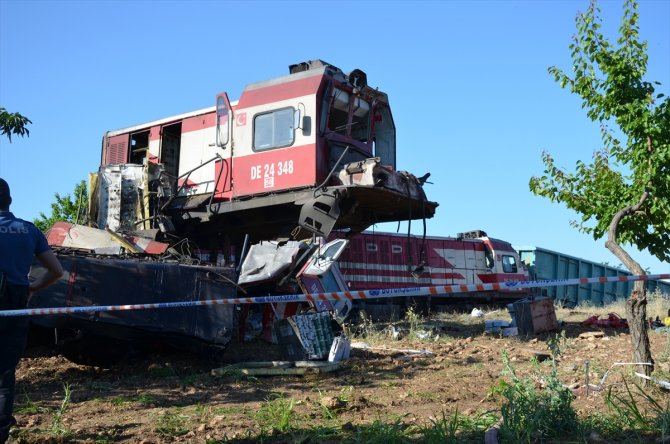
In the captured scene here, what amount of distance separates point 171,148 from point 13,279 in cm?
879

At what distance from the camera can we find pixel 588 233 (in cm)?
855

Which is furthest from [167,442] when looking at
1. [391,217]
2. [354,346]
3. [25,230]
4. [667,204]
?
[391,217]

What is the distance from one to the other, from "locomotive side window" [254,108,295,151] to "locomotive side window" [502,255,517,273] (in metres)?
12.6

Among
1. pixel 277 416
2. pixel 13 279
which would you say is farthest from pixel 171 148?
pixel 277 416

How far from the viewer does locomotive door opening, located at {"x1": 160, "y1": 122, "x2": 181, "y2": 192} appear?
1289 cm

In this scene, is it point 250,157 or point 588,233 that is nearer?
point 588,233

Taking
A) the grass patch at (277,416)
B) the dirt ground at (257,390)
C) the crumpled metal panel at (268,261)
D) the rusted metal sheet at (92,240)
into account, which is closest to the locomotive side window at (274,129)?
the crumpled metal panel at (268,261)

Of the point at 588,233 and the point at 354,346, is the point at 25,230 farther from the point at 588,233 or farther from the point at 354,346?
the point at 588,233

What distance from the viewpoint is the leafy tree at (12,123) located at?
798 cm

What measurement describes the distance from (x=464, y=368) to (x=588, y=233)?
8.42 ft

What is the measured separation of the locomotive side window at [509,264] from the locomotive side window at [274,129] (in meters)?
12.6

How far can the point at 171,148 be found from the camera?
13133 mm

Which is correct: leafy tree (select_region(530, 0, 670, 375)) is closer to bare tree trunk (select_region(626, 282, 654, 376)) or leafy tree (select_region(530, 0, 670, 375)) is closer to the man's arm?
bare tree trunk (select_region(626, 282, 654, 376))

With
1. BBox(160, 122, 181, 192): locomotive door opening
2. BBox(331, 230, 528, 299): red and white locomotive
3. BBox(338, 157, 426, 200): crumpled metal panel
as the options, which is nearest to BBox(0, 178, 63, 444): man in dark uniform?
BBox(338, 157, 426, 200): crumpled metal panel
